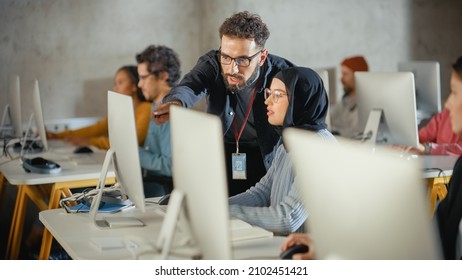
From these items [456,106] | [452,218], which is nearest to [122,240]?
[452,218]

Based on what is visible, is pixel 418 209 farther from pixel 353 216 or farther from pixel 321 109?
pixel 321 109

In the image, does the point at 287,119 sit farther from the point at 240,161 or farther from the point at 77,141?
the point at 77,141

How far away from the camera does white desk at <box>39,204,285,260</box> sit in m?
2.25

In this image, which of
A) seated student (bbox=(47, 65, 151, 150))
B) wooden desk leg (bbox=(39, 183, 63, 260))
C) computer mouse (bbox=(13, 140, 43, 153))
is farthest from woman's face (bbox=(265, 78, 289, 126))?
computer mouse (bbox=(13, 140, 43, 153))

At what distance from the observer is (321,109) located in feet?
9.07

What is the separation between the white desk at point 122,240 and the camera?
225 centimetres

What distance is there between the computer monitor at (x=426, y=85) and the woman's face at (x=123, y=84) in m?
1.34

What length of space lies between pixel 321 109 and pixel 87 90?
1411 mm

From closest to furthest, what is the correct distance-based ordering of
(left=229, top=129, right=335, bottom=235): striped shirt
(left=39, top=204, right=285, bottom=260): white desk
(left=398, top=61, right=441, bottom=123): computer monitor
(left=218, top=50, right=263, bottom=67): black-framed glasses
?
(left=39, top=204, right=285, bottom=260): white desk
(left=229, top=129, right=335, bottom=235): striped shirt
(left=218, top=50, right=263, bottom=67): black-framed glasses
(left=398, top=61, right=441, bottom=123): computer monitor

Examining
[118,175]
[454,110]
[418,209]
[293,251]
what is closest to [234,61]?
[118,175]

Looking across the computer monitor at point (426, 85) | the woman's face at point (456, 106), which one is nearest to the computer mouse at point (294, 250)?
the woman's face at point (456, 106)

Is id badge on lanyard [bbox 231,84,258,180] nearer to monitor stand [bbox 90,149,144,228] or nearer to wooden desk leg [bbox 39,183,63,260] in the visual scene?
monitor stand [bbox 90,149,144,228]

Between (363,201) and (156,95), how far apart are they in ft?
8.67

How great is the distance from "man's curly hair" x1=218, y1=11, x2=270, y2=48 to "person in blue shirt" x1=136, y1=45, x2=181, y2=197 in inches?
25.8
